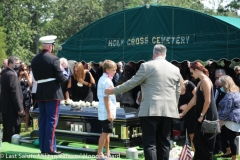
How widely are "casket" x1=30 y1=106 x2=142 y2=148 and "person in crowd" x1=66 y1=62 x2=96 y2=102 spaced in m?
1.00

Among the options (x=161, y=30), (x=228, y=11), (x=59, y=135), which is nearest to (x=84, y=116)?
(x=59, y=135)

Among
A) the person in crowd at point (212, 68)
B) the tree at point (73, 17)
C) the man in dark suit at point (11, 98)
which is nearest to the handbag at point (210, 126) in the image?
the man in dark suit at point (11, 98)

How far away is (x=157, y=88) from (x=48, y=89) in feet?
5.84

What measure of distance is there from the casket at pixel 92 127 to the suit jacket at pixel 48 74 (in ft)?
5.21

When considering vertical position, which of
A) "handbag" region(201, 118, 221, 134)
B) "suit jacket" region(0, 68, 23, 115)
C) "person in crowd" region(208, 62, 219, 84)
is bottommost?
"handbag" region(201, 118, 221, 134)

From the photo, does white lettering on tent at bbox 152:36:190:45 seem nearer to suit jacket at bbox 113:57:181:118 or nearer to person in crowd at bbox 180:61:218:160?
person in crowd at bbox 180:61:218:160

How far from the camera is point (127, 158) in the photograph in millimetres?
7148

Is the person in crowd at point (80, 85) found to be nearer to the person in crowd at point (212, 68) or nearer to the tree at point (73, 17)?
the person in crowd at point (212, 68)

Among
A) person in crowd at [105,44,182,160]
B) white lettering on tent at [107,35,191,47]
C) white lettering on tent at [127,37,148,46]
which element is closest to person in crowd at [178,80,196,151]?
white lettering on tent at [107,35,191,47]

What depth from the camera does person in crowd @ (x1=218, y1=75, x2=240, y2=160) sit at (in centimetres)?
768

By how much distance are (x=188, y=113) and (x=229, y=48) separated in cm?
164

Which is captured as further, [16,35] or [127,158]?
[16,35]

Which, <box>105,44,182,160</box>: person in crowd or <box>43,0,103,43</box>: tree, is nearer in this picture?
<box>105,44,182,160</box>: person in crowd

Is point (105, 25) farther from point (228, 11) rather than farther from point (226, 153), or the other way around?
point (228, 11)
